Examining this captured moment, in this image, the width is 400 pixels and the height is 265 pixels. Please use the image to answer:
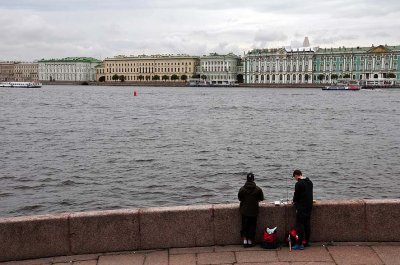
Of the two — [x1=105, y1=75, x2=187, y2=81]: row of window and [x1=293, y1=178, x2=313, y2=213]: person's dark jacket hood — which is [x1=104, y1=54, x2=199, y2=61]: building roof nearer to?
[x1=105, y1=75, x2=187, y2=81]: row of window

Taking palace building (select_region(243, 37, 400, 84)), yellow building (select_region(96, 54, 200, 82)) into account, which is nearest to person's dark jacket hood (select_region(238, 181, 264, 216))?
palace building (select_region(243, 37, 400, 84))

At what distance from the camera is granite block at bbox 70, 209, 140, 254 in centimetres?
529

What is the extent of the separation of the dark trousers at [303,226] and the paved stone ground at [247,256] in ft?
0.37

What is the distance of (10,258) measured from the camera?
5176 millimetres

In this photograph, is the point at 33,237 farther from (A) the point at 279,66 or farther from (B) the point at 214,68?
(B) the point at 214,68

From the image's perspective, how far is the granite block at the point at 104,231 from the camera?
529 centimetres

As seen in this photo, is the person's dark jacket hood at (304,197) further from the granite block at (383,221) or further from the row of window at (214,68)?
the row of window at (214,68)

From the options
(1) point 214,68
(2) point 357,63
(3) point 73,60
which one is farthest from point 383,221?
(3) point 73,60

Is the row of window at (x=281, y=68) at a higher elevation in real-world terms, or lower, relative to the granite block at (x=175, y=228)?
higher

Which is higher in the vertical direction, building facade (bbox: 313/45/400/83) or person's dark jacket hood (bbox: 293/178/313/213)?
building facade (bbox: 313/45/400/83)

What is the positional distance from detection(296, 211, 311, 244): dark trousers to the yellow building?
130 metres

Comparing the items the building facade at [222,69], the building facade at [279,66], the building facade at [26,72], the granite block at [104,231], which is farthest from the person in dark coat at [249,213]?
the building facade at [26,72]

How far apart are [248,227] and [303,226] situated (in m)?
0.57

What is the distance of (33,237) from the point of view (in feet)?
17.0
